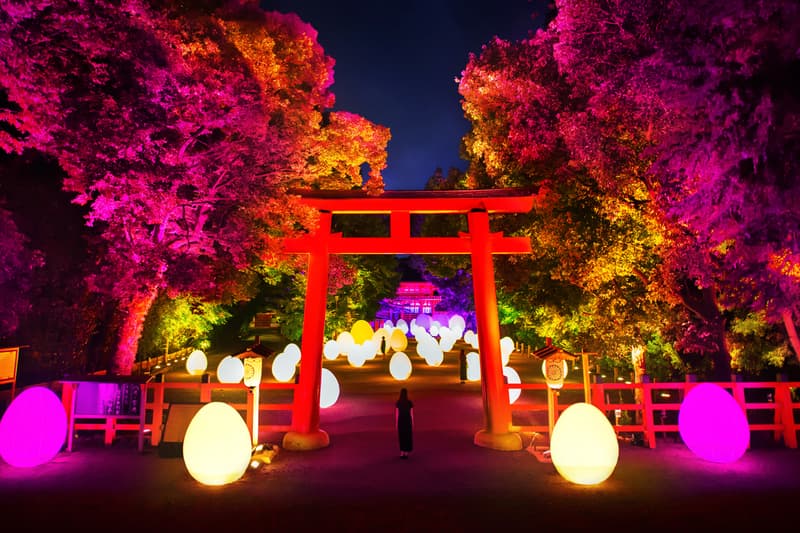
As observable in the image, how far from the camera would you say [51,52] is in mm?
8477

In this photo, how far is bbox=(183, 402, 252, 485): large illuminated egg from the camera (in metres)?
7.13

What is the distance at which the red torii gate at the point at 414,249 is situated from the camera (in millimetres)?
9891

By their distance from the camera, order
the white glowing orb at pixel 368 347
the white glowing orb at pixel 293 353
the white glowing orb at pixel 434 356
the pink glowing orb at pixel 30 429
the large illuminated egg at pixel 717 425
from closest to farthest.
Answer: the pink glowing orb at pixel 30 429 → the large illuminated egg at pixel 717 425 → the white glowing orb at pixel 293 353 → the white glowing orb at pixel 368 347 → the white glowing orb at pixel 434 356

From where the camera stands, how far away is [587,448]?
7.05m

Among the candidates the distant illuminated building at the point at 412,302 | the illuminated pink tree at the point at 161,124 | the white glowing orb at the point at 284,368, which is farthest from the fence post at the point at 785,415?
the distant illuminated building at the point at 412,302

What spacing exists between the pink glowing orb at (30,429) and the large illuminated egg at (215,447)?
2802 mm

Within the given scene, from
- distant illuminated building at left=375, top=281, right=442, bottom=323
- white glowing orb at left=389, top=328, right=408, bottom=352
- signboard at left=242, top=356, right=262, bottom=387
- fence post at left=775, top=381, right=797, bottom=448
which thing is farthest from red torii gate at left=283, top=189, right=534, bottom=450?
distant illuminated building at left=375, top=281, right=442, bottom=323

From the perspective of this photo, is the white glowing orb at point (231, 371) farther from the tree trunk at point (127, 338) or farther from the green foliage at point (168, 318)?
the tree trunk at point (127, 338)

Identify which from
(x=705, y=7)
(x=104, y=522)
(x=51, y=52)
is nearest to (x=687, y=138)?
(x=705, y=7)

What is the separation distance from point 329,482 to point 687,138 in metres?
7.18

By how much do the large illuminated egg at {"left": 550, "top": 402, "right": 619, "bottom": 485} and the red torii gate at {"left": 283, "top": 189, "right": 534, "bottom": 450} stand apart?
2565mm

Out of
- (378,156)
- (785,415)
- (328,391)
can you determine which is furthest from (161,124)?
(785,415)

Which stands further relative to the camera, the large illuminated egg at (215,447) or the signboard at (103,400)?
the signboard at (103,400)

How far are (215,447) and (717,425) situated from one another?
835 centimetres
